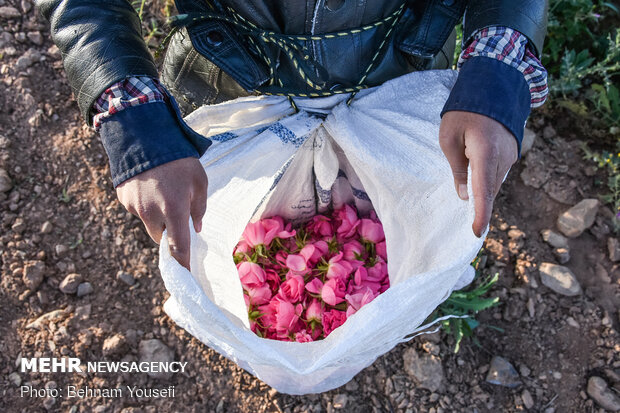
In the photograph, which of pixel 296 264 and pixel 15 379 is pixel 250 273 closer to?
pixel 296 264

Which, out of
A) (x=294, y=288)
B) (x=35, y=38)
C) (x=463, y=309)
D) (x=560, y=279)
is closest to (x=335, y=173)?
(x=294, y=288)

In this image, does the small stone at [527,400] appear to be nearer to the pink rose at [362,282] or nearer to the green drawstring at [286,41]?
the pink rose at [362,282]

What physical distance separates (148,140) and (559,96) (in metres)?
1.63

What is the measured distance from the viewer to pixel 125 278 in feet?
5.04

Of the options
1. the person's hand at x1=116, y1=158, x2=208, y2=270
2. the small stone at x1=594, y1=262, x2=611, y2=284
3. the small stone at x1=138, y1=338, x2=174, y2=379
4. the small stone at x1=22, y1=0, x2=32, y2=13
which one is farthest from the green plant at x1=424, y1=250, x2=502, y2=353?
the small stone at x1=22, y1=0, x2=32, y2=13

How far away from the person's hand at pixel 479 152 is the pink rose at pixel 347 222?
1.73 feet

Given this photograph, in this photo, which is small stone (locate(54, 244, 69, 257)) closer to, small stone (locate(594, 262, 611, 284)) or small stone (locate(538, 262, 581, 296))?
small stone (locate(538, 262, 581, 296))

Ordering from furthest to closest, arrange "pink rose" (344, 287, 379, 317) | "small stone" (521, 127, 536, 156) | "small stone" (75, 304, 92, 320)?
"small stone" (521, 127, 536, 156)
"small stone" (75, 304, 92, 320)
"pink rose" (344, 287, 379, 317)

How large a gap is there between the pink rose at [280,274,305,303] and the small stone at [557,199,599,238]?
0.94m

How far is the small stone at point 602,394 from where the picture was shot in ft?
4.64

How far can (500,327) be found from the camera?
153cm

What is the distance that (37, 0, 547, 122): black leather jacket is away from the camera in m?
0.88

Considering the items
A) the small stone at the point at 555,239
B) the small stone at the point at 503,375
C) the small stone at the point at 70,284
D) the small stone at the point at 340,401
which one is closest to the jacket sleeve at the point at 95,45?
the small stone at the point at 70,284

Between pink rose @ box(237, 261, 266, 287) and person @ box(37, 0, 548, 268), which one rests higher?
person @ box(37, 0, 548, 268)
